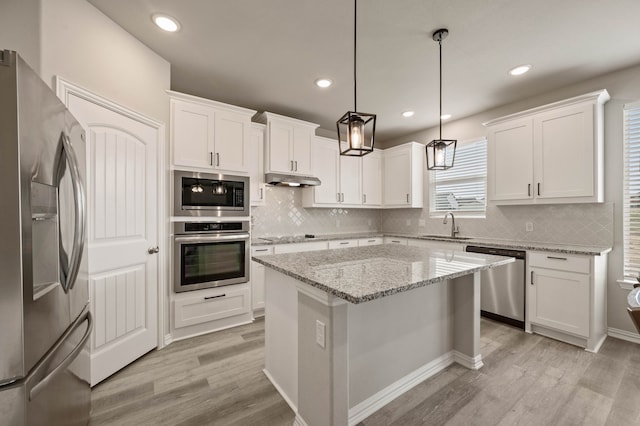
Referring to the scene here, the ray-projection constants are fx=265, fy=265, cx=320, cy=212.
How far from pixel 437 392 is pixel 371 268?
3.52 ft

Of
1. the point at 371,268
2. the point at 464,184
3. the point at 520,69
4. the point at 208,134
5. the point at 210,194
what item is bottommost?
the point at 371,268

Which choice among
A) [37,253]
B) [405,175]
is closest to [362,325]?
[37,253]

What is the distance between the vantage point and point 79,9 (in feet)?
5.95

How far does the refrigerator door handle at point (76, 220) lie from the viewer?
48.3 inches

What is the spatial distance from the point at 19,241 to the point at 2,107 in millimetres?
433

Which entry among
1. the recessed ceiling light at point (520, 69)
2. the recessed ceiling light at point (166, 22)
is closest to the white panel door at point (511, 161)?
the recessed ceiling light at point (520, 69)

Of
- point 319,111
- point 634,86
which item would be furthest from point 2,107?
point 634,86

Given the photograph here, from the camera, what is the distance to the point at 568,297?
8.55 ft

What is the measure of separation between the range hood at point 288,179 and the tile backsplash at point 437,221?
43 cm

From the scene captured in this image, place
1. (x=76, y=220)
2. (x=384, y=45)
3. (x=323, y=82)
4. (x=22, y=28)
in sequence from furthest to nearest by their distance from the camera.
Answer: (x=323, y=82)
(x=384, y=45)
(x=22, y=28)
(x=76, y=220)

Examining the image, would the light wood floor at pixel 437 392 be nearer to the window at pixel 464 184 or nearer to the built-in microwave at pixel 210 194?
the built-in microwave at pixel 210 194

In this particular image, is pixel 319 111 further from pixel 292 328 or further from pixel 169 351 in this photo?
pixel 169 351

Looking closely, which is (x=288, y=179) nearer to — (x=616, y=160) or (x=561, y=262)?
(x=561, y=262)

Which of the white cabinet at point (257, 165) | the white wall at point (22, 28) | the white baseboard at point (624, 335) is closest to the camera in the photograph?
the white wall at point (22, 28)
